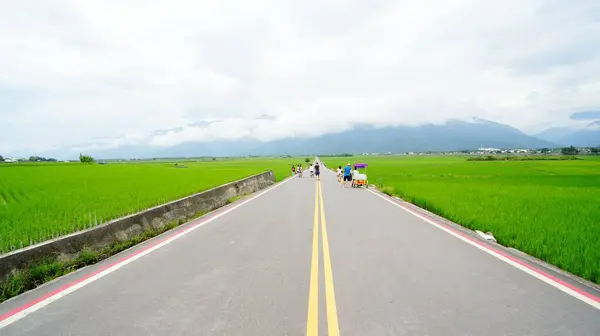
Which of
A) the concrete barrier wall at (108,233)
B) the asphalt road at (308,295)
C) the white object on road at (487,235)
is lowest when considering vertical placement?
the white object on road at (487,235)

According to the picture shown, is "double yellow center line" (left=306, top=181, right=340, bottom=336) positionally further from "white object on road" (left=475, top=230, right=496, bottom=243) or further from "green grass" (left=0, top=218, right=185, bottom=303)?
"green grass" (left=0, top=218, right=185, bottom=303)

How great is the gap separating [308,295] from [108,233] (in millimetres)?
4906

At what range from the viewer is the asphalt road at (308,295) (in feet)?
12.5

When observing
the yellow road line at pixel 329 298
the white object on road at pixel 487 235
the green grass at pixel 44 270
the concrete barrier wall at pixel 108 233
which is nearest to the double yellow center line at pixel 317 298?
the yellow road line at pixel 329 298

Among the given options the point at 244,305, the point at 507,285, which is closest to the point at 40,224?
the point at 244,305

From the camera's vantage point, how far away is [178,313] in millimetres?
4152

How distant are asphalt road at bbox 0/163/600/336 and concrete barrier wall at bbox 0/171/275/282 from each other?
0.57m

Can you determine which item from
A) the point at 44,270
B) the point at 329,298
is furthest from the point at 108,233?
the point at 329,298

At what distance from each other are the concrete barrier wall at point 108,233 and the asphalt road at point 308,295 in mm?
567

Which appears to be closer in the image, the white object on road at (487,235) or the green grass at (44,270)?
the green grass at (44,270)

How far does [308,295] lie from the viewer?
15.2ft

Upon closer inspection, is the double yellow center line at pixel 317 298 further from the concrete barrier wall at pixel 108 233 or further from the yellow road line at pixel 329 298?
the concrete barrier wall at pixel 108 233

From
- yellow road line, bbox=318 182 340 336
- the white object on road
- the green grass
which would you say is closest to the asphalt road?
yellow road line, bbox=318 182 340 336

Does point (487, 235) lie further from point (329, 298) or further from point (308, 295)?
point (308, 295)
